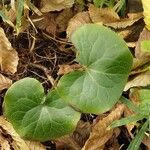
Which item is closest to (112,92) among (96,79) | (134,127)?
(96,79)

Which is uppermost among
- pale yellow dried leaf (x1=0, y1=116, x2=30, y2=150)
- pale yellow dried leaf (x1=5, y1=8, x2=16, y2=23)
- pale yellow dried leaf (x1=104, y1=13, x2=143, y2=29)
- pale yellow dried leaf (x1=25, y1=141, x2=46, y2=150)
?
pale yellow dried leaf (x1=5, y1=8, x2=16, y2=23)

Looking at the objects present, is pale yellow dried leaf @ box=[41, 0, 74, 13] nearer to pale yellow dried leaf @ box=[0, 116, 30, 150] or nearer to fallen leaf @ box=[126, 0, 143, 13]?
fallen leaf @ box=[126, 0, 143, 13]

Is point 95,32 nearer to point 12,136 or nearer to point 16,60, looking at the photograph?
point 16,60

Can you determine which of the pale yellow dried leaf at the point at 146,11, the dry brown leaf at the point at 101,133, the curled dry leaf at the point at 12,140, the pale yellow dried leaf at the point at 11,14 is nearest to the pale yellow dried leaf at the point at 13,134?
the curled dry leaf at the point at 12,140

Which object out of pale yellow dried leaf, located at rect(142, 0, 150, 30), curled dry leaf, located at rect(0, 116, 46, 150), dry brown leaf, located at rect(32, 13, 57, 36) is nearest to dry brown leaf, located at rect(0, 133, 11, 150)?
curled dry leaf, located at rect(0, 116, 46, 150)

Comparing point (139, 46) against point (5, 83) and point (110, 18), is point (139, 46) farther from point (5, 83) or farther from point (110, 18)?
point (5, 83)

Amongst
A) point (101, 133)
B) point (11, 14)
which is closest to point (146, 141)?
point (101, 133)

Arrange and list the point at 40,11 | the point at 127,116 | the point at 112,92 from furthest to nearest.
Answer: the point at 40,11 → the point at 127,116 → the point at 112,92
